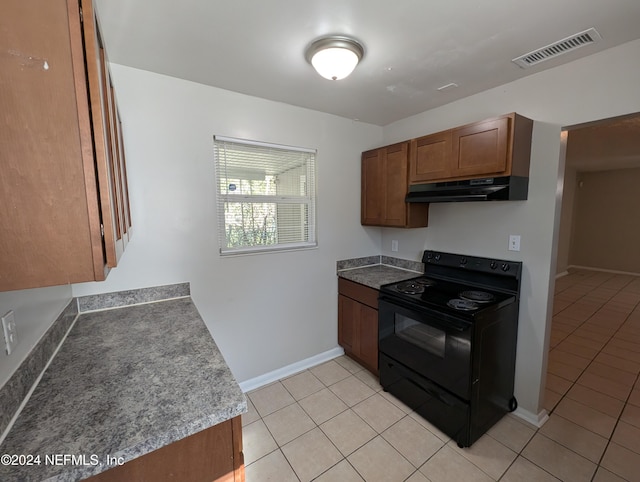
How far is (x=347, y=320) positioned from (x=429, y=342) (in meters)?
0.98

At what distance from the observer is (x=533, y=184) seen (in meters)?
1.96

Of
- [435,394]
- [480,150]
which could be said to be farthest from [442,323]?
[480,150]

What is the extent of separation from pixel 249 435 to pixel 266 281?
1.14 metres

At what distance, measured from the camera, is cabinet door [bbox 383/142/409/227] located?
2.50m

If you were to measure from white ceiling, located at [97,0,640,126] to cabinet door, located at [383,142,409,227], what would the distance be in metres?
0.57

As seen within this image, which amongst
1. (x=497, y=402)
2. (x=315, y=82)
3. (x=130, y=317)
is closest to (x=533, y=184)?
(x=497, y=402)

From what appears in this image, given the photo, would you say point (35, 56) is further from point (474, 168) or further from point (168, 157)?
point (474, 168)

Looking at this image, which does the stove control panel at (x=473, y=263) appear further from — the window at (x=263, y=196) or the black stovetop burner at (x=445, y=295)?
the window at (x=263, y=196)

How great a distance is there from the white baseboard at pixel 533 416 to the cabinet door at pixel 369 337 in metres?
1.10

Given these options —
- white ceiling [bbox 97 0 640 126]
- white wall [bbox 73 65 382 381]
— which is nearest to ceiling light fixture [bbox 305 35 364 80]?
white ceiling [bbox 97 0 640 126]

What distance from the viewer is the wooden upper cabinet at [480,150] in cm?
182

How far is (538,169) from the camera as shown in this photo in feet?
6.33

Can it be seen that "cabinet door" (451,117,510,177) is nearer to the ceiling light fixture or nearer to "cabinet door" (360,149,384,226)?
"cabinet door" (360,149,384,226)

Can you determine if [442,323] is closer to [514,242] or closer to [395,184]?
[514,242]
